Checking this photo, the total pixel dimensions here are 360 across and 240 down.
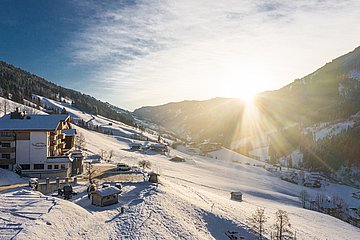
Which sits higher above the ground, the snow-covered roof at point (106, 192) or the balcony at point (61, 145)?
the balcony at point (61, 145)

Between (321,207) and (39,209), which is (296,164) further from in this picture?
(39,209)

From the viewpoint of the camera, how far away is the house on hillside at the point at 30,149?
4462 centimetres

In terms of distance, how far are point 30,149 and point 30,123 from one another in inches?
181

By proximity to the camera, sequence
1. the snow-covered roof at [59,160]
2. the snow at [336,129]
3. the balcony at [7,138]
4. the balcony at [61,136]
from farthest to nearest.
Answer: the snow at [336,129]
the balcony at [61,136]
the snow-covered roof at [59,160]
the balcony at [7,138]

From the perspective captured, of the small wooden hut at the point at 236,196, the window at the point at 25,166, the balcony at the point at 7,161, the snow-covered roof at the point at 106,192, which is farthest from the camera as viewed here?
the small wooden hut at the point at 236,196

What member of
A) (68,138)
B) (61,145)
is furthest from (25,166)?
(68,138)

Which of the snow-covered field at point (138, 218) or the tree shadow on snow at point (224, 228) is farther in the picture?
the tree shadow on snow at point (224, 228)

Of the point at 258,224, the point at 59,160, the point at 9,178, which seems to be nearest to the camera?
the point at 258,224

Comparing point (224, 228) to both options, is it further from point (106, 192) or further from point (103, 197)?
point (103, 197)

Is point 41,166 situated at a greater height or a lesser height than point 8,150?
lesser

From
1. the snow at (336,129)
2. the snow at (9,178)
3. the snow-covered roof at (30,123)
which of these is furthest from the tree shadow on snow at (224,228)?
the snow at (336,129)

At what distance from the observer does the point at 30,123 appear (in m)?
46.9

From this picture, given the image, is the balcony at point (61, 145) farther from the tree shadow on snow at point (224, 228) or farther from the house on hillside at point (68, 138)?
the tree shadow on snow at point (224, 228)

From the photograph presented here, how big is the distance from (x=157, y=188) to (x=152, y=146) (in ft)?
243
